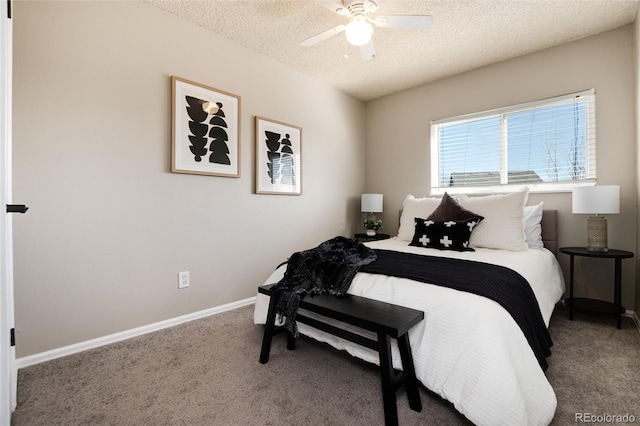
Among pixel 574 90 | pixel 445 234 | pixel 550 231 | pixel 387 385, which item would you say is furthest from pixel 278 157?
pixel 574 90

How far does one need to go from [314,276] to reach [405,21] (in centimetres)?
186

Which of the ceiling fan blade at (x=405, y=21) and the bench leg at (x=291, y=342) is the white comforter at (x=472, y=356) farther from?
the ceiling fan blade at (x=405, y=21)

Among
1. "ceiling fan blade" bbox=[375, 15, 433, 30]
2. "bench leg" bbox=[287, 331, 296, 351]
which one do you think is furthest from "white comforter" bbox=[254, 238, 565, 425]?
"ceiling fan blade" bbox=[375, 15, 433, 30]

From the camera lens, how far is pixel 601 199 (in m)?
2.40

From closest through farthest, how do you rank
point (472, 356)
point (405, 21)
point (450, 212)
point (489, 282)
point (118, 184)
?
Result: point (472, 356)
point (489, 282)
point (405, 21)
point (118, 184)
point (450, 212)

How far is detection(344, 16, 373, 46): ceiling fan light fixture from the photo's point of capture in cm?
204

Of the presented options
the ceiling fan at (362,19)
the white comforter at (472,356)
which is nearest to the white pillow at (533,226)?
the white comforter at (472,356)

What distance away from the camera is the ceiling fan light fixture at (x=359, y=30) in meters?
2.04

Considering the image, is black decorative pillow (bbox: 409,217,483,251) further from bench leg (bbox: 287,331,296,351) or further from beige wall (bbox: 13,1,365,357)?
beige wall (bbox: 13,1,365,357)

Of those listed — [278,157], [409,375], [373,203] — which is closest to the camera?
[409,375]

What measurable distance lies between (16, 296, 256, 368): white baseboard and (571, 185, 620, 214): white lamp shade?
3.13 meters

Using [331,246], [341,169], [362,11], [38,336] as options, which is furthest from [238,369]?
[341,169]

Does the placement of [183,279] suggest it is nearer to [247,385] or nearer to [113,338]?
[113,338]

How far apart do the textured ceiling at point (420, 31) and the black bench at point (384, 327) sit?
2.23 meters
